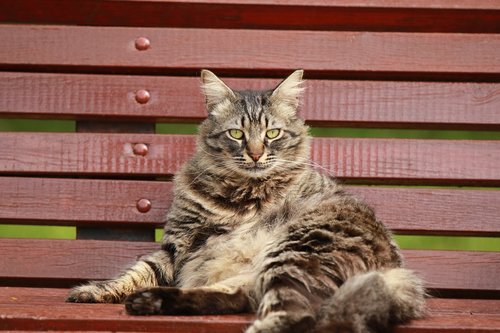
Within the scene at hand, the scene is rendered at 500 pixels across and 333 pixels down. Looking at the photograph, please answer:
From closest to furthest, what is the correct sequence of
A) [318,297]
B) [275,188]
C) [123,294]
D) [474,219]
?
[318,297] < [123,294] < [275,188] < [474,219]

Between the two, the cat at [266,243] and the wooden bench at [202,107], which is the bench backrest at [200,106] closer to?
the wooden bench at [202,107]

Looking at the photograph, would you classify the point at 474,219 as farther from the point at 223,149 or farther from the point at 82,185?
the point at 82,185

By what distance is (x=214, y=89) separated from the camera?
3.28 metres

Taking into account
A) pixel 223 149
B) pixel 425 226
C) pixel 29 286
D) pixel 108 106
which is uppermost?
pixel 108 106

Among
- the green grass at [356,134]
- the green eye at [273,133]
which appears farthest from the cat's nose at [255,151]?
the green grass at [356,134]

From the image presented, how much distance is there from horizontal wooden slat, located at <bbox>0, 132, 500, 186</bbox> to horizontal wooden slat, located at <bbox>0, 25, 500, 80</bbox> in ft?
1.05

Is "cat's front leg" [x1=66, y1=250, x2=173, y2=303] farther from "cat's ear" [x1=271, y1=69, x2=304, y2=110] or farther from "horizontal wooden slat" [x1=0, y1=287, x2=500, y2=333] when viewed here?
"cat's ear" [x1=271, y1=69, x2=304, y2=110]

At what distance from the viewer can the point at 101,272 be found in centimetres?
354

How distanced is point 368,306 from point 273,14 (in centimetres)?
170

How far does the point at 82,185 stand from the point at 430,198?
1567 millimetres

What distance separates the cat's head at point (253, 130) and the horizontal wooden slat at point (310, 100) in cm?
25

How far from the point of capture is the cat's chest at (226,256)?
9.55ft

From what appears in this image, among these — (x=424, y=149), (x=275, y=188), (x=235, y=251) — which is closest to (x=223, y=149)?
(x=275, y=188)

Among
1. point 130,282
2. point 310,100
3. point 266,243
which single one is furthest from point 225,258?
point 310,100
